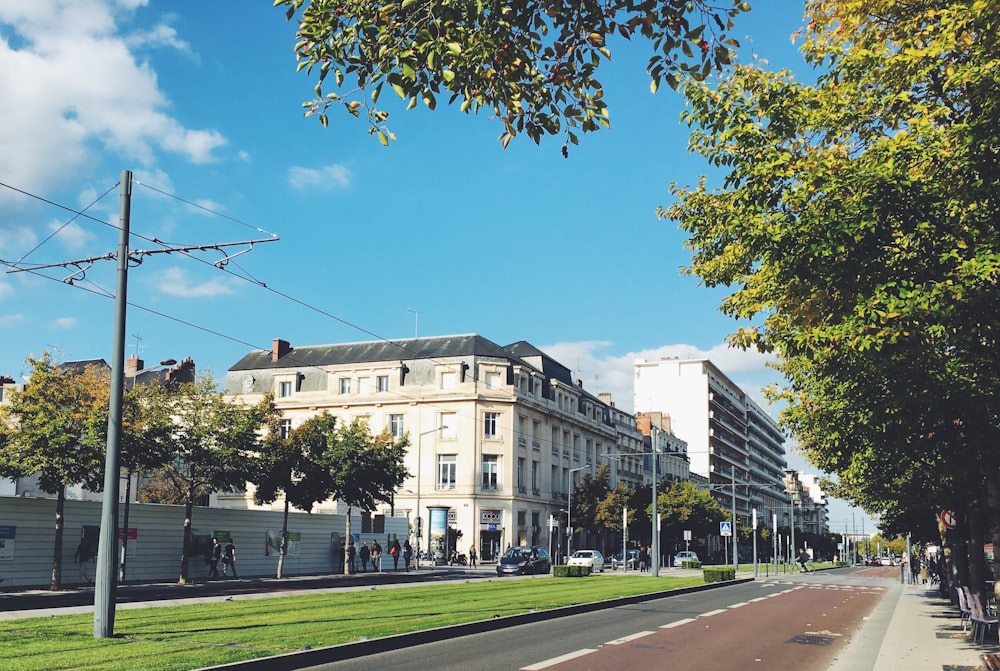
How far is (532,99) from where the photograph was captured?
7918 millimetres

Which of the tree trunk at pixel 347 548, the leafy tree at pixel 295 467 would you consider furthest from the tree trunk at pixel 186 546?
the tree trunk at pixel 347 548

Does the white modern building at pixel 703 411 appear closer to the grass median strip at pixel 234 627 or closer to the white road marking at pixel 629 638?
the grass median strip at pixel 234 627

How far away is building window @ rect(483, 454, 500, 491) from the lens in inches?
2913

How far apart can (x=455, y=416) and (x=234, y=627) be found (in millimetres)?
58167

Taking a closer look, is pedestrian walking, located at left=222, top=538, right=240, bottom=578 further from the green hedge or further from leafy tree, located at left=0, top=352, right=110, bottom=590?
the green hedge

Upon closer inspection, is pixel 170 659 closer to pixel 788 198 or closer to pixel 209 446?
pixel 788 198

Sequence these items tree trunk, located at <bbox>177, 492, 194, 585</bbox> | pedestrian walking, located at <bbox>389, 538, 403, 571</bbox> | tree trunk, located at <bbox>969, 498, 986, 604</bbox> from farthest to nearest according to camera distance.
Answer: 1. pedestrian walking, located at <bbox>389, 538, 403, 571</bbox>
2. tree trunk, located at <bbox>177, 492, 194, 585</bbox>
3. tree trunk, located at <bbox>969, 498, 986, 604</bbox>

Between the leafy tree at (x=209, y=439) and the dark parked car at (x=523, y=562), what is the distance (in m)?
16.4

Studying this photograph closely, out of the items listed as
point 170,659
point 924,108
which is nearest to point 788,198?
point 924,108

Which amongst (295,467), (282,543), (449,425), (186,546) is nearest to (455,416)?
(449,425)

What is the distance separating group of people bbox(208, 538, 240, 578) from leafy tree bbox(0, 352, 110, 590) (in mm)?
7978

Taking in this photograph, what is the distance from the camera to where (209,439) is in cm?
3794

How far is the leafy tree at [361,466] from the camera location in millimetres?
45781

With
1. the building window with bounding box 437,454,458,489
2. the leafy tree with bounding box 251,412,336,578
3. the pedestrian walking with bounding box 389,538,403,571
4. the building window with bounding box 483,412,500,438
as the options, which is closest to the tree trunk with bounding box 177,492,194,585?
the leafy tree with bounding box 251,412,336,578
